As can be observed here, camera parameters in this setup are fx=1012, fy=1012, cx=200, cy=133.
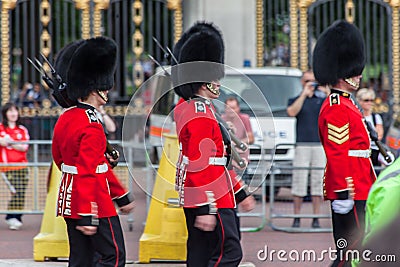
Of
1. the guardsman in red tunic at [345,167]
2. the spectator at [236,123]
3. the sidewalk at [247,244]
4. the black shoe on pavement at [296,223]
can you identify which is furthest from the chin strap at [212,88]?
the black shoe on pavement at [296,223]

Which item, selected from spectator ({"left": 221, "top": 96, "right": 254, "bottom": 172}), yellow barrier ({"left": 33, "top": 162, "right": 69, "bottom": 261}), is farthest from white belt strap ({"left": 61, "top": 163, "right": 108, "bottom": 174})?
yellow barrier ({"left": 33, "top": 162, "right": 69, "bottom": 261})

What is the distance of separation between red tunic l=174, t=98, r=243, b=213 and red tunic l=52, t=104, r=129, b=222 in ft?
1.63

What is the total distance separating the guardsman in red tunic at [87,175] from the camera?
5934 mm

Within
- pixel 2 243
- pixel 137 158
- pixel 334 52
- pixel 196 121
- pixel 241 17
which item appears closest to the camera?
pixel 196 121

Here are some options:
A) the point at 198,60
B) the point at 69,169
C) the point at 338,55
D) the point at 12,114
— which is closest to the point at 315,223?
the point at 12,114

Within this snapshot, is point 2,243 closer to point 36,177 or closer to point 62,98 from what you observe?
point 36,177

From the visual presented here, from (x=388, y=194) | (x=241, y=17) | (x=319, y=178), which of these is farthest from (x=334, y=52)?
(x=241, y=17)

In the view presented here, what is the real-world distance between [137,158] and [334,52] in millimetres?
5087

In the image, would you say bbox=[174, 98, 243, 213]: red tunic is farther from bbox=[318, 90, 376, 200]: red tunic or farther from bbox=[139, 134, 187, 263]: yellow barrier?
bbox=[139, 134, 187, 263]: yellow barrier

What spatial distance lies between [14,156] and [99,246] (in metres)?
4.90

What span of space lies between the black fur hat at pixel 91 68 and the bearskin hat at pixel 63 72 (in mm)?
109

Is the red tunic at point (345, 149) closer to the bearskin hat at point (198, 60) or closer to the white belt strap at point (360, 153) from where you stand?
the white belt strap at point (360, 153)

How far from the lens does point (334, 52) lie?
704 centimetres

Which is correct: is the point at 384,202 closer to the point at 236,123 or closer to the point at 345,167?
the point at 345,167
